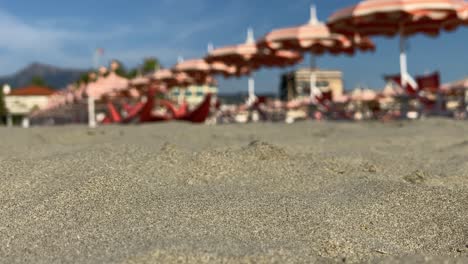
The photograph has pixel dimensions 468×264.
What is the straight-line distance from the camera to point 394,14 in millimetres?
8820

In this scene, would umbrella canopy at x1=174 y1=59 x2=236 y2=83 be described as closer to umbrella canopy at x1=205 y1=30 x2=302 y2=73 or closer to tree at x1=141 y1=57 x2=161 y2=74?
umbrella canopy at x1=205 y1=30 x2=302 y2=73

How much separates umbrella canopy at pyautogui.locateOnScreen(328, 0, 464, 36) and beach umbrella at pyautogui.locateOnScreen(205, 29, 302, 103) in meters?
3.86

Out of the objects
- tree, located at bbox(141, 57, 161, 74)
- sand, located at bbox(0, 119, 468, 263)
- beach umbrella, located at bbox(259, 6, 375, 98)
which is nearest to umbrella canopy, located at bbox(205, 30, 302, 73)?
beach umbrella, located at bbox(259, 6, 375, 98)

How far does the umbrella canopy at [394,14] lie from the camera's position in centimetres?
865

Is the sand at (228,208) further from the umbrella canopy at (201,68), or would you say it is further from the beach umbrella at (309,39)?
the umbrella canopy at (201,68)

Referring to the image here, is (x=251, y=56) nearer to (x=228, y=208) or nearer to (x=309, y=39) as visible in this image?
(x=309, y=39)

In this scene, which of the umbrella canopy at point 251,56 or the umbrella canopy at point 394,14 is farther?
the umbrella canopy at point 251,56

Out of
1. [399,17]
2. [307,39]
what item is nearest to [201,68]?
[307,39]

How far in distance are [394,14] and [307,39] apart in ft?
10.5

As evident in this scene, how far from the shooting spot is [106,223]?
148 centimetres

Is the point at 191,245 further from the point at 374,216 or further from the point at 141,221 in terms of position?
the point at 374,216

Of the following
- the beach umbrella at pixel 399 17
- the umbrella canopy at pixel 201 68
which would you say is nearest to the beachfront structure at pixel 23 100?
the umbrella canopy at pixel 201 68

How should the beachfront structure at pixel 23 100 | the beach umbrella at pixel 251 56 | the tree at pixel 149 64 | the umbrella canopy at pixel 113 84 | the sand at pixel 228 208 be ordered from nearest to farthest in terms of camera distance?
the sand at pixel 228 208, the beach umbrella at pixel 251 56, the umbrella canopy at pixel 113 84, the tree at pixel 149 64, the beachfront structure at pixel 23 100

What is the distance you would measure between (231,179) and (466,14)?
28.2 ft
